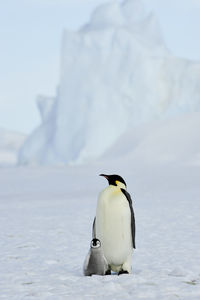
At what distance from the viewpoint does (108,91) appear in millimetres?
28203

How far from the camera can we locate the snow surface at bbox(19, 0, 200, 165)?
27.8 m

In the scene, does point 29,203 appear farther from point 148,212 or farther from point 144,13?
point 144,13

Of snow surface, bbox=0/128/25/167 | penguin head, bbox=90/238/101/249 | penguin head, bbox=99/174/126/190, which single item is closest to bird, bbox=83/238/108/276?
penguin head, bbox=90/238/101/249

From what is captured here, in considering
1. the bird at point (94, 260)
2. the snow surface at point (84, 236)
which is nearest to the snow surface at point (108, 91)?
the snow surface at point (84, 236)

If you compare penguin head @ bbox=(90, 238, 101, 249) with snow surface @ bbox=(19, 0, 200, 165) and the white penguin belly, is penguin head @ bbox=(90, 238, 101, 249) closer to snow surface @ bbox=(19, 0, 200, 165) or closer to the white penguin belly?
the white penguin belly

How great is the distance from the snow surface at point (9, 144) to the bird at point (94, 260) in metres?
43.3

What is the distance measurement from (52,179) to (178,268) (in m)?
10.2

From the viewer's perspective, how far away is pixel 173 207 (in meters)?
7.37

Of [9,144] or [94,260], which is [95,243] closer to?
[94,260]

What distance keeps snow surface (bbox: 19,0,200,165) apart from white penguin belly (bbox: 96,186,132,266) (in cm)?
2338

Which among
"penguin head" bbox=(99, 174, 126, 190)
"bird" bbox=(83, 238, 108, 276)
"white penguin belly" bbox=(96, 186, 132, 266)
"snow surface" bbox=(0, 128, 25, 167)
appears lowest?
"bird" bbox=(83, 238, 108, 276)

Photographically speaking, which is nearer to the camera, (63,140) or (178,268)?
(178,268)

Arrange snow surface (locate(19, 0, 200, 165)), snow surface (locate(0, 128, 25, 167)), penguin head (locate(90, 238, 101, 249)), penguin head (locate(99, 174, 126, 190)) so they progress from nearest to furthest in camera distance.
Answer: penguin head (locate(90, 238, 101, 249)) → penguin head (locate(99, 174, 126, 190)) → snow surface (locate(19, 0, 200, 165)) → snow surface (locate(0, 128, 25, 167))

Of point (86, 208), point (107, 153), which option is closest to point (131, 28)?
point (107, 153)
